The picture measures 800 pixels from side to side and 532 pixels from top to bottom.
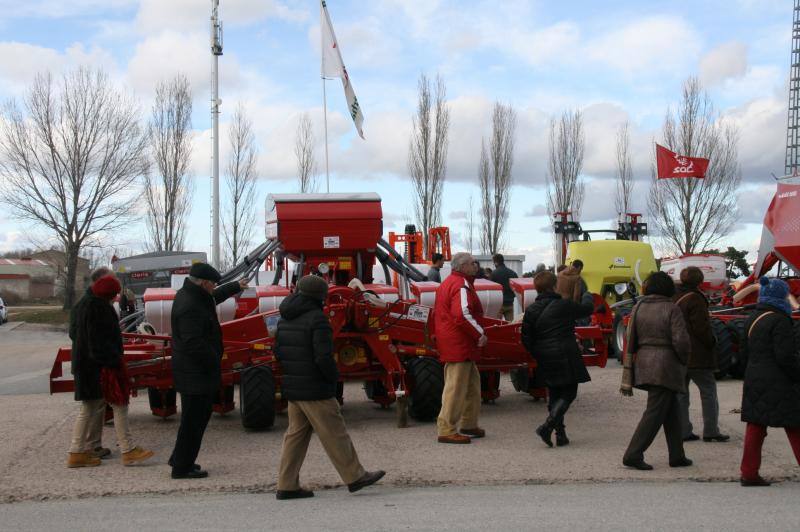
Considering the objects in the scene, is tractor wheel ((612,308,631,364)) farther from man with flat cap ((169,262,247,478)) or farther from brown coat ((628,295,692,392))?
man with flat cap ((169,262,247,478))

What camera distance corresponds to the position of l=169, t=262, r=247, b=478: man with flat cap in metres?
7.89

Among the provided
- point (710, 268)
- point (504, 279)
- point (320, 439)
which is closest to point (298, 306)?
point (320, 439)

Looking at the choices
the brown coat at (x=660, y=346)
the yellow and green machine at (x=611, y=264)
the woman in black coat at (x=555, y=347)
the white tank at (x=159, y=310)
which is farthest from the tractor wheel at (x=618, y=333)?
the brown coat at (x=660, y=346)

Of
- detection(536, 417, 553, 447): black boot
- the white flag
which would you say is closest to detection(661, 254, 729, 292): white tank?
the white flag

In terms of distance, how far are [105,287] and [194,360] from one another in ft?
4.57

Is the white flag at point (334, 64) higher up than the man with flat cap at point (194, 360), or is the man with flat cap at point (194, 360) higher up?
the white flag at point (334, 64)

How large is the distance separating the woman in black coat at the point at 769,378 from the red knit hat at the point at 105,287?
5589 millimetres

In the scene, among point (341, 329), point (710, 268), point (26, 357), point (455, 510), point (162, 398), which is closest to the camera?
point (455, 510)

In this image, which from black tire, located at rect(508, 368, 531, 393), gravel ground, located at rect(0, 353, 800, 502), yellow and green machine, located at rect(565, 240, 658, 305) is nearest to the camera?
gravel ground, located at rect(0, 353, 800, 502)

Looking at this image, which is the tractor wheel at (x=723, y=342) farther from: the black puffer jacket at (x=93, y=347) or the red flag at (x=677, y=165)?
the red flag at (x=677, y=165)

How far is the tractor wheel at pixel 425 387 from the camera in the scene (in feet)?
35.0

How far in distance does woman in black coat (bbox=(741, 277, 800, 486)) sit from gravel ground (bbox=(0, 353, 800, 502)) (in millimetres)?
472

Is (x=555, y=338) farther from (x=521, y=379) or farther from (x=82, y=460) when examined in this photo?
(x=82, y=460)

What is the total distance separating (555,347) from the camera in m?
9.34
